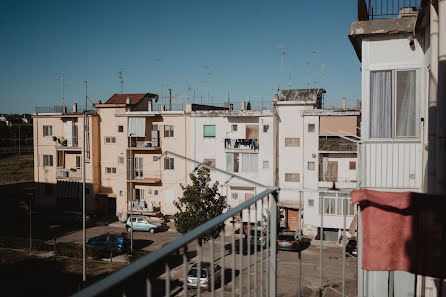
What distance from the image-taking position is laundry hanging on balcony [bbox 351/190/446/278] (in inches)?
124

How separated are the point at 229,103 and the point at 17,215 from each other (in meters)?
17.6

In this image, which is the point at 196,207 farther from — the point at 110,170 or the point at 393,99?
the point at 110,170

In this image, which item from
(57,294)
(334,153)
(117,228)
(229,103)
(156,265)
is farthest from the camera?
(229,103)

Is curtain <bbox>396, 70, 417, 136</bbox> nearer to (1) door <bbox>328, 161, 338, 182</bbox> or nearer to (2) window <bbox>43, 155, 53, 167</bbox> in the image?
(1) door <bbox>328, 161, 338, 182</bbox>

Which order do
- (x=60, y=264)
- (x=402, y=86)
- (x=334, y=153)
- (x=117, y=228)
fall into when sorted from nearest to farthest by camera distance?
(x=402, y=86), (x=60, y=264), (x=334, y=153), (x=117, y=228)

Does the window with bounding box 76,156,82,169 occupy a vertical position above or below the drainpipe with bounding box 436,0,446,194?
below

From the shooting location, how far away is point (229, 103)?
28.5m

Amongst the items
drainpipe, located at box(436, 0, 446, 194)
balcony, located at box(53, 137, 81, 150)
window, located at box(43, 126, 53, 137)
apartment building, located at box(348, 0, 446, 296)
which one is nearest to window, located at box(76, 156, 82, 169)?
balcony, located at box(53, 137, 81, 150)

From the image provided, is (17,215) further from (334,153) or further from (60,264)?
(334,153)

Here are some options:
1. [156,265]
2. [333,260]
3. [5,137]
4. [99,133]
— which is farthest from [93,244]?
[5,137]

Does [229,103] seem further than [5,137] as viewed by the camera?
No

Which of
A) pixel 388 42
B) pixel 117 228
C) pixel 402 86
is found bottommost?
pixel 117 228

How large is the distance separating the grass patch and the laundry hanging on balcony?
43.1 meters

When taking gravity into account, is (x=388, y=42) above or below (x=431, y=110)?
above
